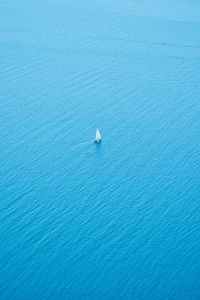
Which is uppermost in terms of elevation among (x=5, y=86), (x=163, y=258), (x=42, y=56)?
(x=42, y=56)

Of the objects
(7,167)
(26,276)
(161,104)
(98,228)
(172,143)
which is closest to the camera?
(26,276)

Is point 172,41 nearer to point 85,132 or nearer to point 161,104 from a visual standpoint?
point 161,104

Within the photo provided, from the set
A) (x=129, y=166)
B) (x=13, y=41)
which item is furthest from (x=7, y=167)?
(x=13, y=41)

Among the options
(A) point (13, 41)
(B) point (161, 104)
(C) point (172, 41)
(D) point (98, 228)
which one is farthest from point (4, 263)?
(C) point (172, 41)

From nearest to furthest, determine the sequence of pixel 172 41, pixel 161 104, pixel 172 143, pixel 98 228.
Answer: pixel 98 228 → pixel 172 143 → pixel 161 104 → pixel 172 41

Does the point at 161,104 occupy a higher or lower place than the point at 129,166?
higher

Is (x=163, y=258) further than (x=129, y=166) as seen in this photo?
No
